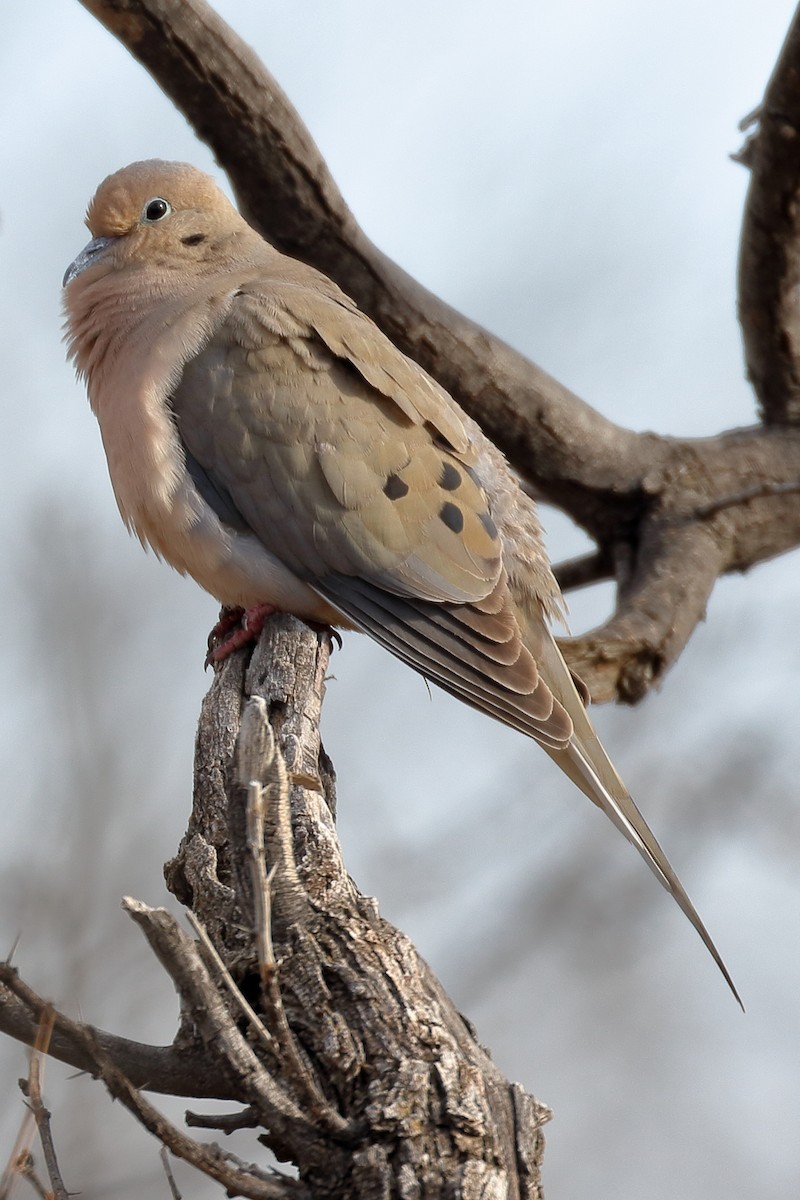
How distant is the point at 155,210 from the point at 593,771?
2.13 meters

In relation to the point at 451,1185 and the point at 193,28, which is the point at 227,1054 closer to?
the point at 451,1185

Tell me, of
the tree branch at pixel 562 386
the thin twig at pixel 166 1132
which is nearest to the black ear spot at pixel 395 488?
the tree branch at pixel 562 386

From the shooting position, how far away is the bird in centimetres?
313

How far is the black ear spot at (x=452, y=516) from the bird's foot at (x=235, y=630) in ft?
1.59

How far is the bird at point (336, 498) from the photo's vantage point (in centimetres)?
313

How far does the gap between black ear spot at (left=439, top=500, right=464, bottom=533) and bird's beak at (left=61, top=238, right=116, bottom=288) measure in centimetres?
140

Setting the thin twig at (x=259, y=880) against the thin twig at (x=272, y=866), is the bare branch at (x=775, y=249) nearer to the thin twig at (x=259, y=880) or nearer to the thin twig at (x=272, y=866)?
the thin twig at (x=272, y=866)

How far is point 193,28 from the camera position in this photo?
3.83 metres

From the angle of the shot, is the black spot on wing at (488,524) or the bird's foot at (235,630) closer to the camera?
the bird's foot at (235,630)

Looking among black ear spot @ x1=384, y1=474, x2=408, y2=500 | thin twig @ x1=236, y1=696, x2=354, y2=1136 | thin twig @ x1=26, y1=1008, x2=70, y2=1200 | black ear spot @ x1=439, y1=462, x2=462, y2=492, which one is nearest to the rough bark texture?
thin twig @ x1=236, y1=696, x2=354, y2=1136

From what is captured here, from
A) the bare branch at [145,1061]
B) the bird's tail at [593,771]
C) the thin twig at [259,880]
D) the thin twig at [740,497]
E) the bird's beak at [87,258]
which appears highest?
the bird's beak at [87,258]

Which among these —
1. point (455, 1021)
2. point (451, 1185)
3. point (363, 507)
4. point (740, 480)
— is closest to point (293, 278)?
point (363, 507)

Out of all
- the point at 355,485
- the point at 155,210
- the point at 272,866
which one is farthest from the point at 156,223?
the point at 272,866

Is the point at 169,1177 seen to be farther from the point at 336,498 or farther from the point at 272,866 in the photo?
the point at 336,498
